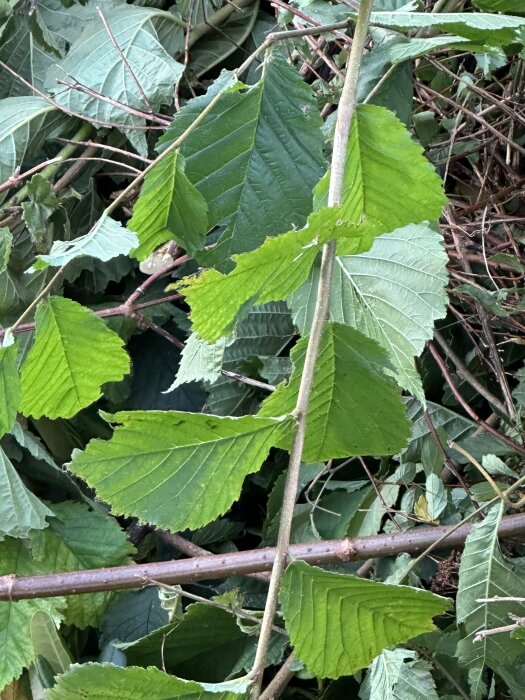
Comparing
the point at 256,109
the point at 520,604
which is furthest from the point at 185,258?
the point at 520,604

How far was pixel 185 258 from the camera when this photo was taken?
740mm

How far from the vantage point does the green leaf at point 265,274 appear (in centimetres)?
27

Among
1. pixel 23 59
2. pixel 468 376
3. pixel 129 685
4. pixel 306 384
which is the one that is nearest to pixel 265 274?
pixel 306 384

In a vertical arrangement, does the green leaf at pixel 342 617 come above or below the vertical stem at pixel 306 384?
below

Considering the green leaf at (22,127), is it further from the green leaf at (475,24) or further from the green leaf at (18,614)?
the green leaf at (475,24)

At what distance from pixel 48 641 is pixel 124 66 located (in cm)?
59

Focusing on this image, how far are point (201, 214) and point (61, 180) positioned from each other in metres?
0.46

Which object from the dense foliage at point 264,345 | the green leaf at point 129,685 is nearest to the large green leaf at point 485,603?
the dense foliage at point 264,345

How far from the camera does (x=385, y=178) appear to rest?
34 centimetres

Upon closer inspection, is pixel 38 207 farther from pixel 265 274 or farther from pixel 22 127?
pixel 265 274

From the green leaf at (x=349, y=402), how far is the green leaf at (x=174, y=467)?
0.10ft

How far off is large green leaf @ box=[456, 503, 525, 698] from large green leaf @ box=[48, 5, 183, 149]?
499 mm

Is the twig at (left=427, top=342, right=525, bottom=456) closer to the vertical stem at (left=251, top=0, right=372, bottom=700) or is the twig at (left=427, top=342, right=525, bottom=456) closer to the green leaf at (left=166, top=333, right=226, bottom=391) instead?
the green leaf at (left=166, top=333, right=226, bottom=391)

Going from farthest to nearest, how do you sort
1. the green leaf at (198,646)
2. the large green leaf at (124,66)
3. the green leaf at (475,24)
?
1. the large green leaf at (124,66)
2. the green leaf at (198,646)
3. the green leaf at (475,24)
